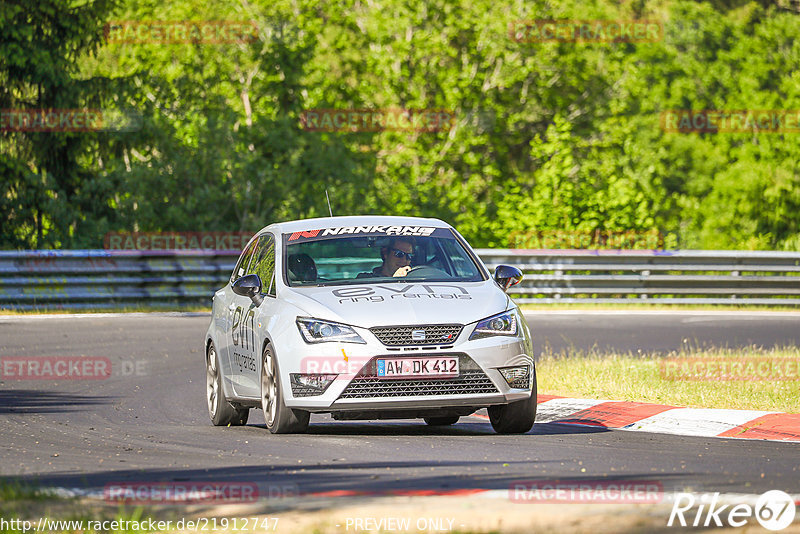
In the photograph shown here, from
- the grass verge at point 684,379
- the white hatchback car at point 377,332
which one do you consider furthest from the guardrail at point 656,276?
the white hatchback car at point 377,332

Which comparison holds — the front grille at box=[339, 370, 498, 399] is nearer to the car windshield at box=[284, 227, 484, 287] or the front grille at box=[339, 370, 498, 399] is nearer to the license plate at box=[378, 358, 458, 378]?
the license plate at box=[378, 358, 458, 378]

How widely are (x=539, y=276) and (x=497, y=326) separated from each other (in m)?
15.7

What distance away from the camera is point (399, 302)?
9.77m

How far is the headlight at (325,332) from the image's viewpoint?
375 inches

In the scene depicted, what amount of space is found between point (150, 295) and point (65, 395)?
10.8 m

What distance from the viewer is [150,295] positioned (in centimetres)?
2428

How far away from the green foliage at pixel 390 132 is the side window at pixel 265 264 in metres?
18.8

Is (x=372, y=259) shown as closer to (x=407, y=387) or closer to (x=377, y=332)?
(x=377, y=332)

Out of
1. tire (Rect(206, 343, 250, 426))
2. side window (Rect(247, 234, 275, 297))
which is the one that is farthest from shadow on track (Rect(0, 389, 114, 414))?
side window (Rect(247, 234, 275, 297))

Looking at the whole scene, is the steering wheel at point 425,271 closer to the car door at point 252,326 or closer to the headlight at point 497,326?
the headlight at point 497,326

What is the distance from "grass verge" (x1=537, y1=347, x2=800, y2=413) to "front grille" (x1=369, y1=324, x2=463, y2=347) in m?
2.94

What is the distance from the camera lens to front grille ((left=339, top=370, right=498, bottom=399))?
374 inches

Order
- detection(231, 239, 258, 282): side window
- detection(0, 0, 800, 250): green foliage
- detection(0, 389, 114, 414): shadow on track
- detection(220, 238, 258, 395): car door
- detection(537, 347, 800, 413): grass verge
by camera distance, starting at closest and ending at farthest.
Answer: detection(220, 238, 258, 395): car door, detection(537, 347, 800, 413): grass verge, detection(231, 239, 258, 282): side window, detection(0, 389, 114, 414): shadow on track, detection(0, 0, 800, 250): green foliage

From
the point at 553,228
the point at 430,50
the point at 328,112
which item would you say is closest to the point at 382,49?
the point at 430,50
